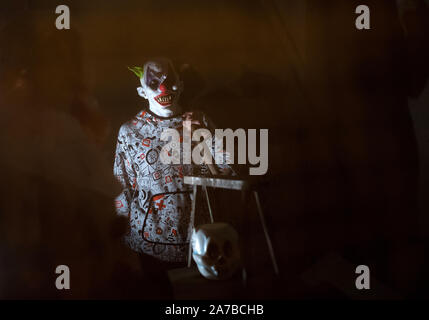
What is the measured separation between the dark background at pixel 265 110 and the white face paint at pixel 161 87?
0.06 metres

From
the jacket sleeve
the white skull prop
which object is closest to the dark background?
the jacket sleeve

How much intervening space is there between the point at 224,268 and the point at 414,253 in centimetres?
110

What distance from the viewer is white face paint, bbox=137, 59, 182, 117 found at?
1.76 meters

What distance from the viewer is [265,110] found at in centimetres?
191

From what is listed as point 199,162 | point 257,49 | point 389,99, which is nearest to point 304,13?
point 257,49

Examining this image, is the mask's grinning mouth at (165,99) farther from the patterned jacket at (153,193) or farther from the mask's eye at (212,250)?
the mask's eye at (212,250)

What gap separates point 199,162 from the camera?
5.78 ft

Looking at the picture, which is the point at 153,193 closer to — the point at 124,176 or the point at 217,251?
the point at 124,176

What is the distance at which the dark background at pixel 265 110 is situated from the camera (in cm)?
181

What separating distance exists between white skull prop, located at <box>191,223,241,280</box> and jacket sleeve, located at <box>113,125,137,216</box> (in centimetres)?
49

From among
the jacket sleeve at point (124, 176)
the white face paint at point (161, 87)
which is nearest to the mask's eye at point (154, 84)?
the white face paint at point (161, 87)

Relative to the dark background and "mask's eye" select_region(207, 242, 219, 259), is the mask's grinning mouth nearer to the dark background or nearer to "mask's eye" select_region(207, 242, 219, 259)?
the dark background

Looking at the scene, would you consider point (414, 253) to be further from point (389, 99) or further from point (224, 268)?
point (224, 268)

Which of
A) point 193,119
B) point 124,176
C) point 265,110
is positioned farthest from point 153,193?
point 265,110
